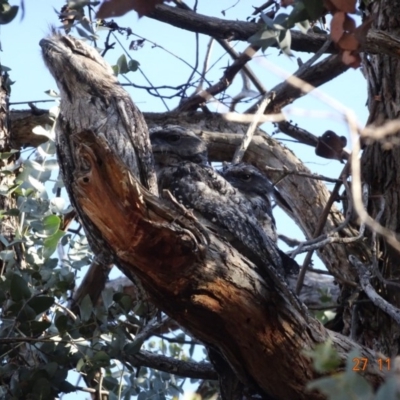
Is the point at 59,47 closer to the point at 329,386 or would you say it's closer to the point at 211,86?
the point at 211,86

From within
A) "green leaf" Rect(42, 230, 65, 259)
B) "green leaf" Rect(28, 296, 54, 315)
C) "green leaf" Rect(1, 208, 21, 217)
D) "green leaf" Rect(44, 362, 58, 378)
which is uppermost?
"green leaf" Rect(1, 208, 21, 217)

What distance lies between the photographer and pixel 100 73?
11.4 feet

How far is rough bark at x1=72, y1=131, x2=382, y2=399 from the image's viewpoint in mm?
1815

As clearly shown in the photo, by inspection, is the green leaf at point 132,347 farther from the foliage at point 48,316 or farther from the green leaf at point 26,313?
the green leaf at point 26,313

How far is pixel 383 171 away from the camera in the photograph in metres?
3.12

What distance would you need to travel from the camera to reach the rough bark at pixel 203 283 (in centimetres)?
182

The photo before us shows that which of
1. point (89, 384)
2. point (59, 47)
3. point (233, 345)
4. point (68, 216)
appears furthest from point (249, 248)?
point (59, 47)

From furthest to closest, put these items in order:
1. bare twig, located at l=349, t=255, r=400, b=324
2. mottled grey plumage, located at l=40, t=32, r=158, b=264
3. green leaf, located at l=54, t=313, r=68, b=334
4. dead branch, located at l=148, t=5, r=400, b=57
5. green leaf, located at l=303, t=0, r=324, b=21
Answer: mottled grey plumage, located at l=40, t=32, r=158, b=264
green leaf, located at l=54, t=313, r=68, b=334
dead branch, located at l=148, t=5, r=400, b=57
bare twig, located at l=349, t=255, r=400, b=324
green leaf, located at l=303, t=0, r=324, b=21

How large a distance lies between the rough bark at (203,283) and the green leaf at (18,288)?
2.52 feet

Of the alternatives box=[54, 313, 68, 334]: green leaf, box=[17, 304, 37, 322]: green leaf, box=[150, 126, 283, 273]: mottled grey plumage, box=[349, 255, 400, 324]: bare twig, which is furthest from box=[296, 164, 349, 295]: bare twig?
box=[17, 304, 37, 322]: green leaf

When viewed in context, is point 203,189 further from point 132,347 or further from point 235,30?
point 132,347

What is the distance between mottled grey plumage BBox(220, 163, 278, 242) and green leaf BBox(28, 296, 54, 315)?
4.55ft

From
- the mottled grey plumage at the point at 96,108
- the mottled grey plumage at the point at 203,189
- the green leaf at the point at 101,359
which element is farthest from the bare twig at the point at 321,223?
the green leaf at the point at 101,359

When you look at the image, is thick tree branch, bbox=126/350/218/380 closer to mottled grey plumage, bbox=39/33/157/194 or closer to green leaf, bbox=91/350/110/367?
green leaf, bbox=91/350/110/367
